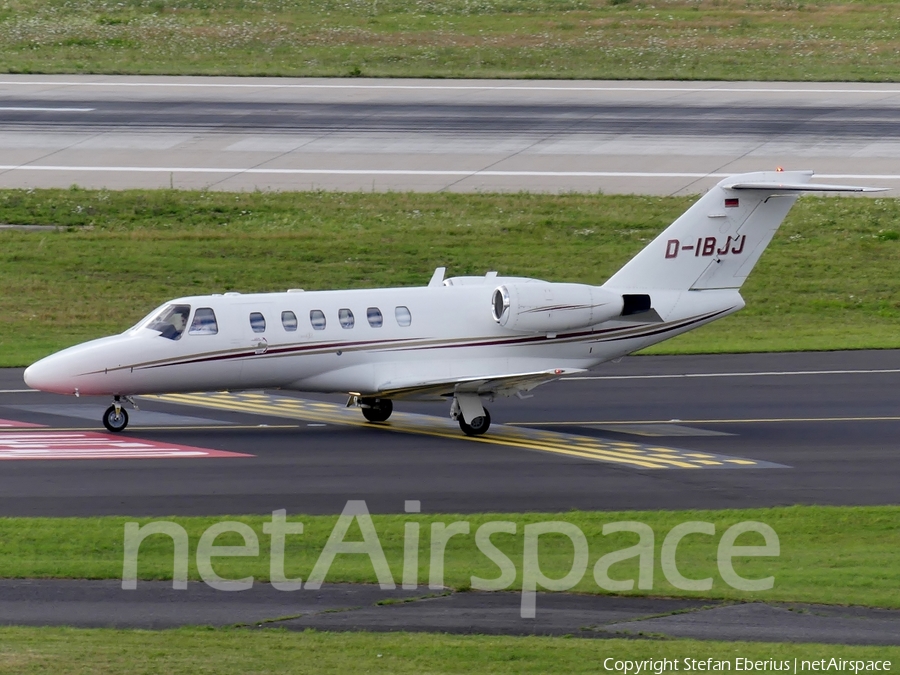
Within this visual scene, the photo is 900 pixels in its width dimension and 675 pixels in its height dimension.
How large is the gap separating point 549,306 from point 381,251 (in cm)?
1653

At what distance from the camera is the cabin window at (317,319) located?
1027 inches

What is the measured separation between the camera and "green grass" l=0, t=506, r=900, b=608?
54.9ft

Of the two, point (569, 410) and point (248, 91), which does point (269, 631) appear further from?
point (248, 91)

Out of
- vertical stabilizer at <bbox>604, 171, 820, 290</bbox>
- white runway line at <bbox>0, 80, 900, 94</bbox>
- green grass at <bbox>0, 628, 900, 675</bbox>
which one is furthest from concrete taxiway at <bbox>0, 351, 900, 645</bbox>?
white runway line at <bbox>0, 80, 900, 94</bbox>

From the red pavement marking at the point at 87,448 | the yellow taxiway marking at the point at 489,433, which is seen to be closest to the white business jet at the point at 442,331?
the yellow taxiway marking at the point at 489,433

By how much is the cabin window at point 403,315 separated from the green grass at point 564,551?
275 inches

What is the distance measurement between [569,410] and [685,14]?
Result: 143ft

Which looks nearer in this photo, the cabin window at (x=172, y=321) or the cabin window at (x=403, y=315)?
the cabin window at (x=172, y=321)

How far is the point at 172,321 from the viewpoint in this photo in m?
25.7

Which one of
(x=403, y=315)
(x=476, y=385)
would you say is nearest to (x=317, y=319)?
(x=403, y=315)

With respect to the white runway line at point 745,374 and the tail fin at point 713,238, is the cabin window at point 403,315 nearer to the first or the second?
the tail fin at point 713,238

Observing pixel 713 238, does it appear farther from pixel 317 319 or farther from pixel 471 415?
pixel 317 319

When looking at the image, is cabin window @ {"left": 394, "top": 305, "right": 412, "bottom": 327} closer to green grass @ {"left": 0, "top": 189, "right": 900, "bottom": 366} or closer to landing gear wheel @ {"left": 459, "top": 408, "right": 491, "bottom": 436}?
landing gear wheel @ {"left": 459, "top": 408, "right": 491, "bottom": 436}

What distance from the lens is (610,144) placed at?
50.3 metres
